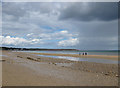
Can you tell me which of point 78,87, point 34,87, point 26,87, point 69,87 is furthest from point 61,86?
point 26,87

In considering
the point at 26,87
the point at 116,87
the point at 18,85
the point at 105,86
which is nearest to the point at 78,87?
the point at 105,86

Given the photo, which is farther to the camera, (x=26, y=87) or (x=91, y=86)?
(x=91, y=86)

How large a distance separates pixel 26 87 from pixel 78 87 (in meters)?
2.93

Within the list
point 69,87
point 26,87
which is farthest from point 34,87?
point 69,87

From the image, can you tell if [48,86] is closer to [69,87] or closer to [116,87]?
[69,87]

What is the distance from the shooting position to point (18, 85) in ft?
Answer: 20.6

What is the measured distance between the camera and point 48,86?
618 centimetres

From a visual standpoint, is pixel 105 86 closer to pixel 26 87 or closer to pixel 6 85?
pixel 26 87

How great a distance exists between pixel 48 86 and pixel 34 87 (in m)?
0.78

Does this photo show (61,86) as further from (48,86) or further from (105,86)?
(105,86)

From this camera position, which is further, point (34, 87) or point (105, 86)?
point (105, 86)

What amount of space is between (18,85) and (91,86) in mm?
4278

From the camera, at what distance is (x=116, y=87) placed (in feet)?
21.0

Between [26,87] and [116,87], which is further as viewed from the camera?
[116,87]
